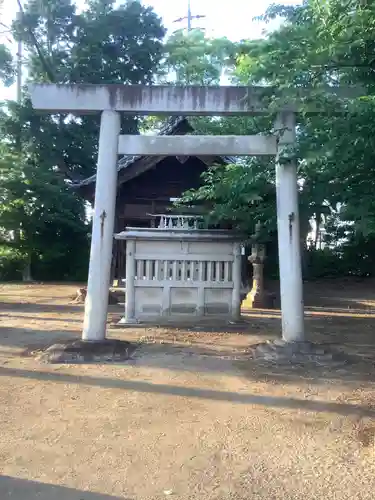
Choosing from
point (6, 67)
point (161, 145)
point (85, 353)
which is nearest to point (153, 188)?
point (161, 145)

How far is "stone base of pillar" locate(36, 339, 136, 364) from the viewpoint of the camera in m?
6.78

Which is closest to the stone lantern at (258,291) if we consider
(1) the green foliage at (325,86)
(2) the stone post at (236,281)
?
(2) the stone post at (236,281)

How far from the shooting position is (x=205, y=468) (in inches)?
145

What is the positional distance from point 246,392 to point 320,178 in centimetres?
260

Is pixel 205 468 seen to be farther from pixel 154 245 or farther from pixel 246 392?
pixel 154 245

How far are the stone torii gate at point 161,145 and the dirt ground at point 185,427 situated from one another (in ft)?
2.97

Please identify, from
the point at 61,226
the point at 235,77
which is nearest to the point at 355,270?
the point at 61,226

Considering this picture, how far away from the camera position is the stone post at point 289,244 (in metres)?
7.03

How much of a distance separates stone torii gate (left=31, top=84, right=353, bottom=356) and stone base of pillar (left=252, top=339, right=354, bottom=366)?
0.16 m

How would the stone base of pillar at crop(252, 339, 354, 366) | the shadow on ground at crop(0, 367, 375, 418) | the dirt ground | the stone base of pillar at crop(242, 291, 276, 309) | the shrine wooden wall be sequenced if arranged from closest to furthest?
the dirt ground
the shadow on ground at crop(0, 367, 375, 418)
the stone base of pillar at crop(252, 339, 354, 366)
the stone base of pillar at crop(242, 291, 276, 309)
the shrine wooden wall

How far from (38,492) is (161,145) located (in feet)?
16.8

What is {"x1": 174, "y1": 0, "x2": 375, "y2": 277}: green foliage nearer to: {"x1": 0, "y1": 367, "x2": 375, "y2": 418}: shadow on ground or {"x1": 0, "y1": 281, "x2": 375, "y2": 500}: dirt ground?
{"x1": 0, "y1": 367, "x2": 375, "y2": 418}: shadow on ground

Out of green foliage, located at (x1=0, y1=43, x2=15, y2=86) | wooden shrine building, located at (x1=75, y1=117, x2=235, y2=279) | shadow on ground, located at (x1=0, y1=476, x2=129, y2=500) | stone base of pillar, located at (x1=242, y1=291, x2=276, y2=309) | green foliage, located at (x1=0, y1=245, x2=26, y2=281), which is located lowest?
shadow on ground, located at (x1=0, y1=476, x2=129, y2=500)

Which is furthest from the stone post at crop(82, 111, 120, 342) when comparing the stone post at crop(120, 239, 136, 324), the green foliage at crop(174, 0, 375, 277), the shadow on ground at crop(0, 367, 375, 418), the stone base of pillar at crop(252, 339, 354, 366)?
the stone post at crop(120, 239, 136, 324)
